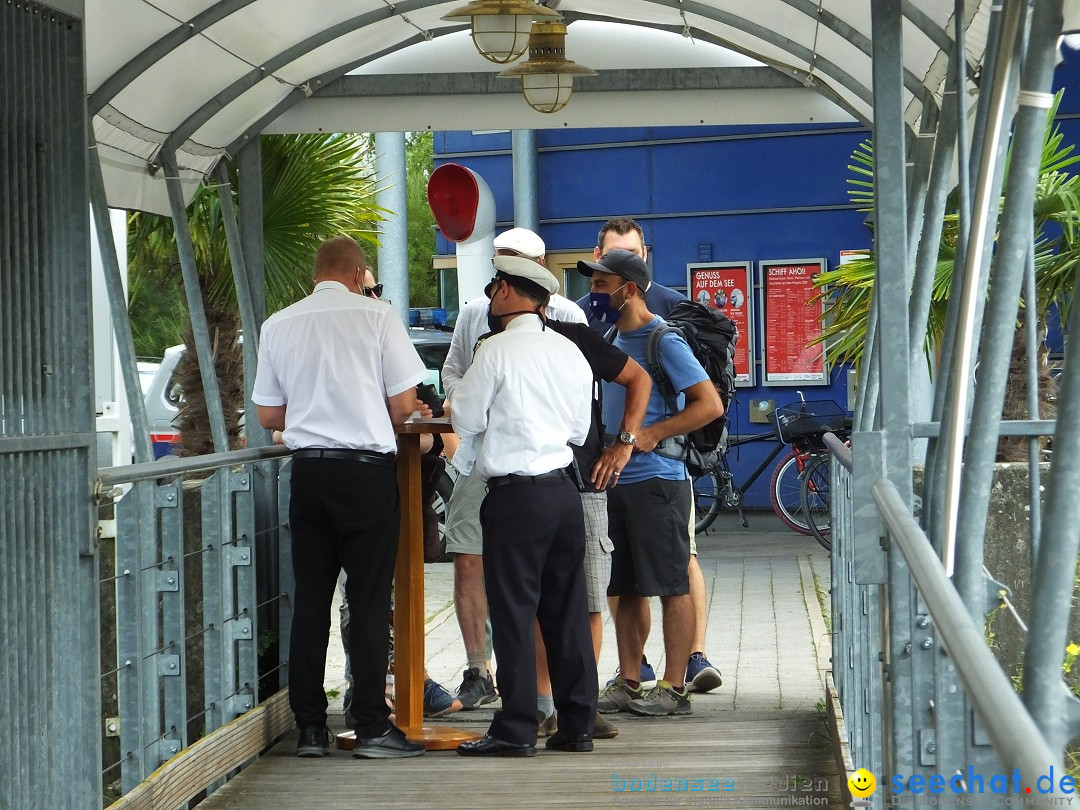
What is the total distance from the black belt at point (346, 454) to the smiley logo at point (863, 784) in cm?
204

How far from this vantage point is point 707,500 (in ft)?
43.8

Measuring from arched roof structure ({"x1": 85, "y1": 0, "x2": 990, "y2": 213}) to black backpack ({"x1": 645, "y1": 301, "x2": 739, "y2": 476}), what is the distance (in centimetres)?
124

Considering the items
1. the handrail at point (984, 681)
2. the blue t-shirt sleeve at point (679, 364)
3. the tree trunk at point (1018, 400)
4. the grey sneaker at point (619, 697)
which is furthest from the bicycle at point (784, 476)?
the handrail at point (984, 681)

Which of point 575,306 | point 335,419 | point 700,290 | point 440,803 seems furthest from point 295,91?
point 700,290

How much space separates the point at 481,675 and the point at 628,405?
1544mm

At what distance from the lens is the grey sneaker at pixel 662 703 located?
6.20 metres

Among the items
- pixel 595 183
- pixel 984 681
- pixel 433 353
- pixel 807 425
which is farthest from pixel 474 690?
pixel 595 183

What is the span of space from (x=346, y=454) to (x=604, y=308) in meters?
1.51

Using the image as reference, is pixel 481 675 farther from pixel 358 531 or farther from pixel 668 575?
pixel 358 531

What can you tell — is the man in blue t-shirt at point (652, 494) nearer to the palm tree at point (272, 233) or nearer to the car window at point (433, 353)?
→ the palm tree at point (272, 233)

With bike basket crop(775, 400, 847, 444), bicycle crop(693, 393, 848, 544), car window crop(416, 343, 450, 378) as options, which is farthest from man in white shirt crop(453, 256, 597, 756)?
bike basket crop(775, 400, 847, 444)

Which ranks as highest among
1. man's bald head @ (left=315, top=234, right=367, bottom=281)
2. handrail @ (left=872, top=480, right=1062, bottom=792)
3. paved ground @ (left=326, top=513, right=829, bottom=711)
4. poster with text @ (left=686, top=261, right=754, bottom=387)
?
poster with text @ (left=686, top=261, right=754, bottom=387)

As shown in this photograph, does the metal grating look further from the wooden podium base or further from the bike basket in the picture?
the bike basket

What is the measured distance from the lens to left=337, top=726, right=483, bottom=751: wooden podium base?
559 centimetres
